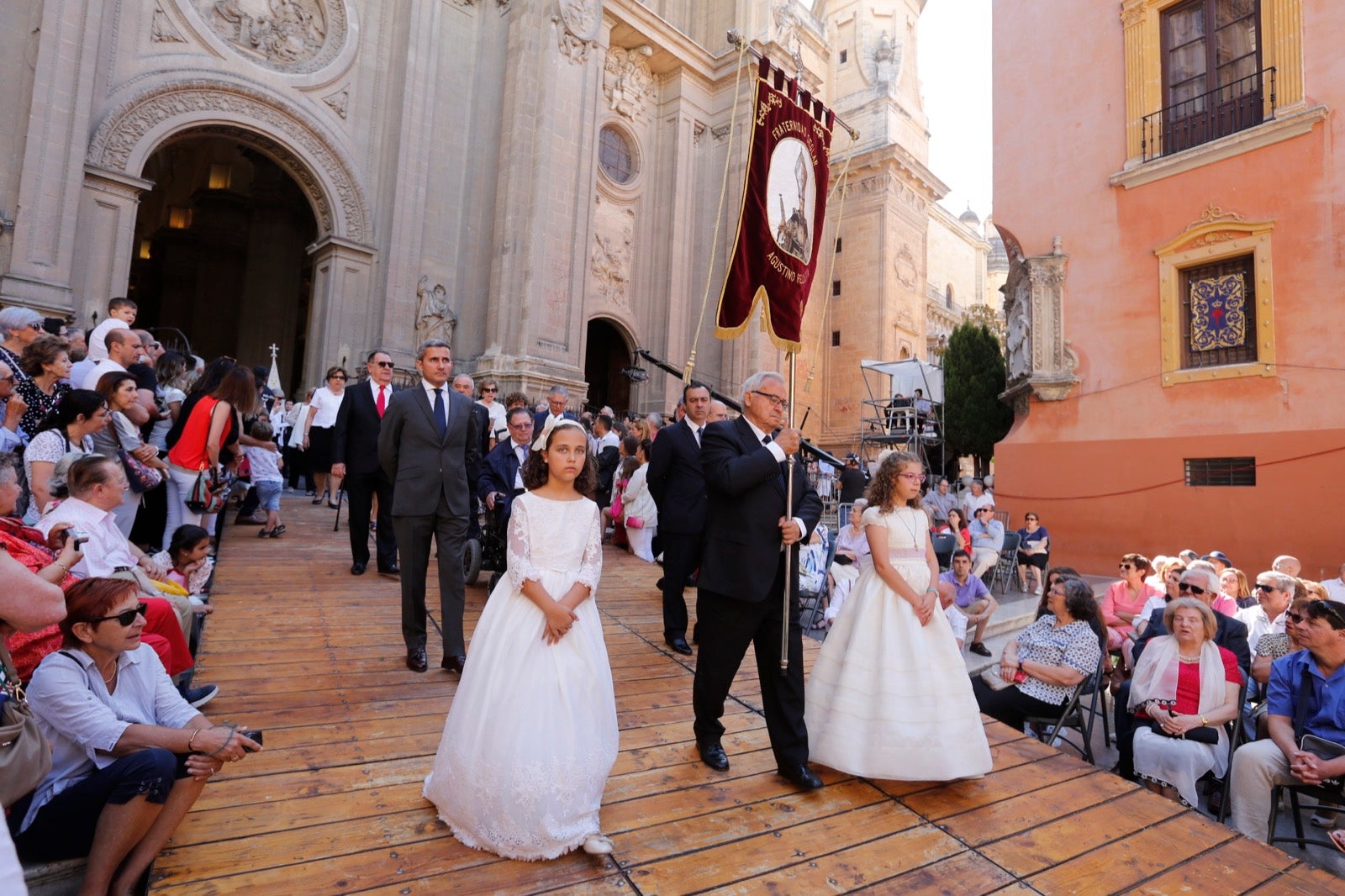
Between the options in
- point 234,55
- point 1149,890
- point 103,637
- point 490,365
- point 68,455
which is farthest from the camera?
point 490,365

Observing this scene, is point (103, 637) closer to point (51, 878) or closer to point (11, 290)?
point (51, 878)

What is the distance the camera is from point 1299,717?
4.16 metres

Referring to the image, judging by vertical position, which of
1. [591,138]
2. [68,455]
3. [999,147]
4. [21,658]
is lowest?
[21,658]

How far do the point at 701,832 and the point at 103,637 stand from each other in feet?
7.91

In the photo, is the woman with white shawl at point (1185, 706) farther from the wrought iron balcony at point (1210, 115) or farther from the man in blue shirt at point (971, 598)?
the wrought iron balcony at point (1210, 115)

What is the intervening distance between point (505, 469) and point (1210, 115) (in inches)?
523

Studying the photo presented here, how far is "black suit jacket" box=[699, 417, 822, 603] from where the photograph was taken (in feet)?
11.2

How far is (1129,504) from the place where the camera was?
1234 centimetres

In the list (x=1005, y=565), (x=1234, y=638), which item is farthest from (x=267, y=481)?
(x=1005, y=565)

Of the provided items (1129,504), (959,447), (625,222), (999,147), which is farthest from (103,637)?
(959,447)

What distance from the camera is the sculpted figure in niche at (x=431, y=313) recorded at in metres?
16.2

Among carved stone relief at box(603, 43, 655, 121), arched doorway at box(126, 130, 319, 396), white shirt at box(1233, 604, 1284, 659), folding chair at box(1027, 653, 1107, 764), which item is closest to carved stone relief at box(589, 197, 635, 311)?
carved stone relief at box(603, 43, 655, 121)

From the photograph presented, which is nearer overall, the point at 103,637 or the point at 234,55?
the point at 103,637

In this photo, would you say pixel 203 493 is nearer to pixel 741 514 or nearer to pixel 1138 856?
pixel 741 514
